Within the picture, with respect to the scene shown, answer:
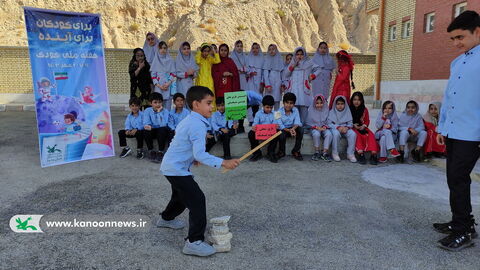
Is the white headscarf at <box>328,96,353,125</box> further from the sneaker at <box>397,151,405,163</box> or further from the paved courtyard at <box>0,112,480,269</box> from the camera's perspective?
the sneaker at <box>397,151,405,163</box>

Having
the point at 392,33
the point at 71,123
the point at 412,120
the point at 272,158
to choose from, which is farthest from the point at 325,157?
the point at 392,33

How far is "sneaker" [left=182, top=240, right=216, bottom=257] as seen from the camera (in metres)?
2.62

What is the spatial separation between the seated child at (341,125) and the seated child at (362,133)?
9 cm

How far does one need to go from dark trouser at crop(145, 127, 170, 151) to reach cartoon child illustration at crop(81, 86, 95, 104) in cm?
96

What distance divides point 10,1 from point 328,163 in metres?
32.4

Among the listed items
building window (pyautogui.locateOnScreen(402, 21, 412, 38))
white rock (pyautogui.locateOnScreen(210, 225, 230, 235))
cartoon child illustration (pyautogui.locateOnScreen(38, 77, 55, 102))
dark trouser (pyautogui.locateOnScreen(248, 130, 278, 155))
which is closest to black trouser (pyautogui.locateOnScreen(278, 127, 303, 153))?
dark trouser (pyautogui.locateOnScreen(248, 130, 278, 155))

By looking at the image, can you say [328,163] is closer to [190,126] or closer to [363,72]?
[190,126]

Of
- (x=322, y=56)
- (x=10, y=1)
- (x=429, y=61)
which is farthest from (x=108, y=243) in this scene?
(x=10, y=1)

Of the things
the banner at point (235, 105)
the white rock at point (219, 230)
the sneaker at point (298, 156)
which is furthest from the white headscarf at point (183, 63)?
the white rock at point (219, 230)

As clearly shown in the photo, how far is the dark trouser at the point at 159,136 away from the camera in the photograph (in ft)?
18.4

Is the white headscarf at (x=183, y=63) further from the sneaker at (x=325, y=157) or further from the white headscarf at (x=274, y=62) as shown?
the sneaker at (x=325, y=157)

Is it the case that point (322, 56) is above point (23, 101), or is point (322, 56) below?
above

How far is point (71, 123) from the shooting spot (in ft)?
17.1

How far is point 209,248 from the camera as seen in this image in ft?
8.71
